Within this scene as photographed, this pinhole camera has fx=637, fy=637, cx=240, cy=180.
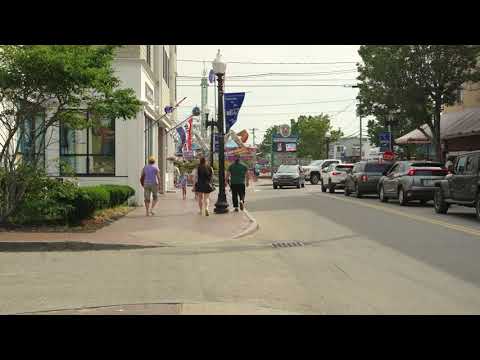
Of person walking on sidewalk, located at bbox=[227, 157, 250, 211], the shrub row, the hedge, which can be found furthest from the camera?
person walking on sidewalk, located at bbox=[227, 157, 250, 211]

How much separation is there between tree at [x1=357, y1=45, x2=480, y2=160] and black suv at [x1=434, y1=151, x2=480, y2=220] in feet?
41.5

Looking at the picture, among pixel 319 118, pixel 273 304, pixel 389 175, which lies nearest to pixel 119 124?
pixel 389 175

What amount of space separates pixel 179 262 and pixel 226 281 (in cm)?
195

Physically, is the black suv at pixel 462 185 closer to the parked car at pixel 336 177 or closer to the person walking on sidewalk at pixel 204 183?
the person walking on sidewalk at pixel 204 183

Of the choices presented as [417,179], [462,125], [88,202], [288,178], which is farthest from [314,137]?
[88,202]

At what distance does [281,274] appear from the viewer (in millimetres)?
Result: 9453

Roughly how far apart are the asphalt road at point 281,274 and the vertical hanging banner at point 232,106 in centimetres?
876

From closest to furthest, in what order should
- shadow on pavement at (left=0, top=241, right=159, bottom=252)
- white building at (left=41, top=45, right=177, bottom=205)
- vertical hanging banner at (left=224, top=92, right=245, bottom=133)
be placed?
shadow on pavement at (left=0, top=241, right=159, bottom=252)
white building at (left=41, top=45, right=177, bottom=205)
vertical hanging banner at (left=224, top=92, right=245, bottom=133)

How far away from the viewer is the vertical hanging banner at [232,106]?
23203 mm

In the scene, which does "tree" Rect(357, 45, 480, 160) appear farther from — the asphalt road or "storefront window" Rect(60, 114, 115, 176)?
the asphalt road

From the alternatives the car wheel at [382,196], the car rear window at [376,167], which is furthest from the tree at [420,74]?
the car wheel at [382,196]

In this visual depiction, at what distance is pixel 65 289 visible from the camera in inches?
328

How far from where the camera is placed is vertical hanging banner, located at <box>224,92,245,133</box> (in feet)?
76.1

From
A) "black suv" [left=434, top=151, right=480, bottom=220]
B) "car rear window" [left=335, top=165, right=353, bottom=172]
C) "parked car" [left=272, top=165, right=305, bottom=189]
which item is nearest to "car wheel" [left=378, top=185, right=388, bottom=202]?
"black suv" [left=434, top=151, right=480, bottom=220]
